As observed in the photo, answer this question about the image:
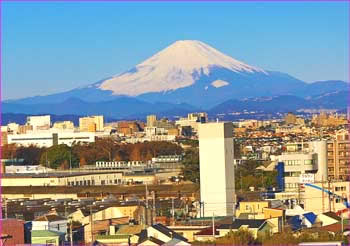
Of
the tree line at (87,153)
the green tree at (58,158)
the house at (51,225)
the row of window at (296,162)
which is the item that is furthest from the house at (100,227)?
the green tree at (58,158)

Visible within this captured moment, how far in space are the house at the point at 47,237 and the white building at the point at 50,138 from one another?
29937mm

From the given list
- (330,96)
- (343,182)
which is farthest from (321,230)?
(330,96)

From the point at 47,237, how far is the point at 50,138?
105ft

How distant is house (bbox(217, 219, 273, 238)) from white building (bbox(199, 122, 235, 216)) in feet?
9.00

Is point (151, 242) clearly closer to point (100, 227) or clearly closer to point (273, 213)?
point (100, 227)

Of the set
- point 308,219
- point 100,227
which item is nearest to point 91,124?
point 100,227

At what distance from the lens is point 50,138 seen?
40.3 m

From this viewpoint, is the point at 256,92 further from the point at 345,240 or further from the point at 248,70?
the point at 345,240

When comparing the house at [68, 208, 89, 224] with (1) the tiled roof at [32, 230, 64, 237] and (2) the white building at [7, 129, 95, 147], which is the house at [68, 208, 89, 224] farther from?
(2) the white building at [7, 129, 95, 147]

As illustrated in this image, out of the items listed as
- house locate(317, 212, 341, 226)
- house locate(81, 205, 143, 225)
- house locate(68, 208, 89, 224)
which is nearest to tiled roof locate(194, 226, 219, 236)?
house locate(317, 212, 341, 226)

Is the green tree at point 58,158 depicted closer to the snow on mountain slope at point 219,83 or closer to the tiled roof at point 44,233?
the tiled roof at point 44,233

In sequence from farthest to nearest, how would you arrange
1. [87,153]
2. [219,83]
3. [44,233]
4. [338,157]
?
[219,83]
[87,153]
[338,157]
[44,233]

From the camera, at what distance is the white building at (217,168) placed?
12.3 metres

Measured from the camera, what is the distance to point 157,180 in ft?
72.3
